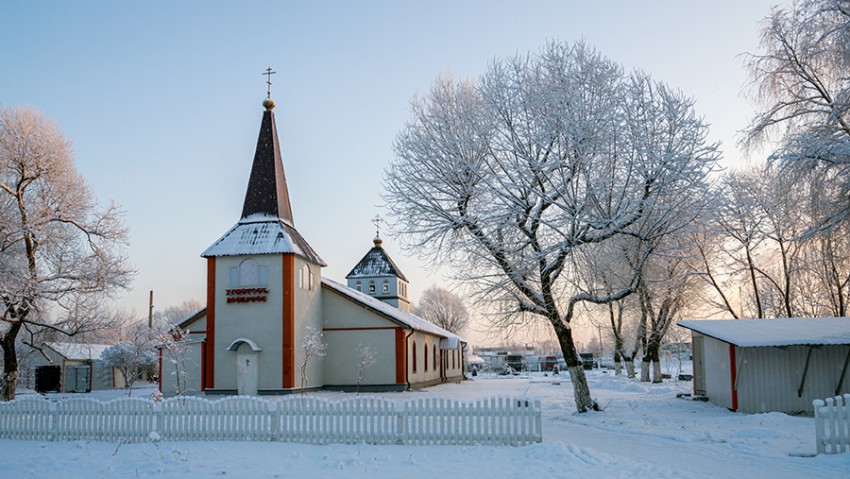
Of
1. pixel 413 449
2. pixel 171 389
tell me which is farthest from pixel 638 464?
pixel 171 389

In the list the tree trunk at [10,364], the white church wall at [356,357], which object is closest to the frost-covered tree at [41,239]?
the tree trunk at [10,364]

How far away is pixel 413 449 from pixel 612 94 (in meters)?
10.6

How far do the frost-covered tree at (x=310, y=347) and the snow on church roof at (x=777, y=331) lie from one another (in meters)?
15.0

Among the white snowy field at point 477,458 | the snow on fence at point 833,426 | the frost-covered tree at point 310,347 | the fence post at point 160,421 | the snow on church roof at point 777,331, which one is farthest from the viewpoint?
the frost-covered tree at point 310,347

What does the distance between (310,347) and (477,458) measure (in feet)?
60.2

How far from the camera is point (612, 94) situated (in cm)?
1775

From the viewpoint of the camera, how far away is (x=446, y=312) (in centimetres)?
8062

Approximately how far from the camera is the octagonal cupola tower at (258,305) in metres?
29.1

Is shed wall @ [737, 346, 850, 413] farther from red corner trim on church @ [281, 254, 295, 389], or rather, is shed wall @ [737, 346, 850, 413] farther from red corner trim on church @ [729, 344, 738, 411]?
red corner trim on church @ [281, 254, 295, 389]

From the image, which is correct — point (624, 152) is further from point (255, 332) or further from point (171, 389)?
point (171, 389)

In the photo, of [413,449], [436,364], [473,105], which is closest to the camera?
[413,449]

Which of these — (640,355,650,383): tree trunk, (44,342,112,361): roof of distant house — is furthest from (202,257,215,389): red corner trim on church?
(640,355,650,383): tree trunk

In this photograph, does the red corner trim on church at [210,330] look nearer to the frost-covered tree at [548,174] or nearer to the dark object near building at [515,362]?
the frost-covered tree at [548,174]

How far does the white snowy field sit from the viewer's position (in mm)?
10578
